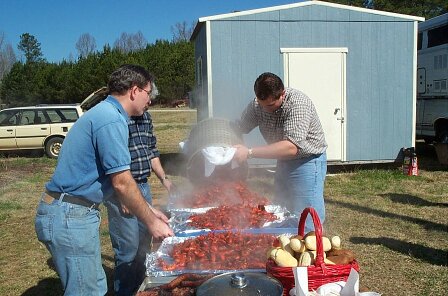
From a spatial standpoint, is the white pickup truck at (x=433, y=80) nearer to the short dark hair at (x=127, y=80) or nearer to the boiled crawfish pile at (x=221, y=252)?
the boiled crawfish pile at (x=221, y=252)

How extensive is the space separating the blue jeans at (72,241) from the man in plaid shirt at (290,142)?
1.66m

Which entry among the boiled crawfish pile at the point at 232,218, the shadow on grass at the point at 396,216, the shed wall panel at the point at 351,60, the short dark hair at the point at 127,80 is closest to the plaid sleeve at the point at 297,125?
the boiled crawfish pile at the point at 232,218

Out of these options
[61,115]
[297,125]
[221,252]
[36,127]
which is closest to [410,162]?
[297,125]

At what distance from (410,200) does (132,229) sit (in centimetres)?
610

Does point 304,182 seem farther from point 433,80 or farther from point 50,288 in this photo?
point 433,80

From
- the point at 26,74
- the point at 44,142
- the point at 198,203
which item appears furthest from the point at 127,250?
the point at 26,74

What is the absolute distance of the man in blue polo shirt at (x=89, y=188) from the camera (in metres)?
2.79

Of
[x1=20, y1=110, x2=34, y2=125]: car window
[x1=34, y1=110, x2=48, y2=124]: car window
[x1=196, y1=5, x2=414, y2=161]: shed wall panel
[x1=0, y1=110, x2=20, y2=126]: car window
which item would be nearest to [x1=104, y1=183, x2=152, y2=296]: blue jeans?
[x1=196, y1=5, x2=414, y2=161]: shed wall panel

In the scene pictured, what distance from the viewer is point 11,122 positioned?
1545 cm

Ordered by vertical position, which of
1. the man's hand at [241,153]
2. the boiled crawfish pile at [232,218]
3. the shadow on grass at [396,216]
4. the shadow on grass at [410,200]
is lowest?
the shadow on grass at [396,216]

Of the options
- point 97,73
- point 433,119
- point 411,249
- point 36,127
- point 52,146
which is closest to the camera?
point 411,249

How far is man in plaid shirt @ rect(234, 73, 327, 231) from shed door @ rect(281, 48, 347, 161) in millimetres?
5993

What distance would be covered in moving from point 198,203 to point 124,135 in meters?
1.89

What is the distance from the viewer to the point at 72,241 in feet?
9.56
